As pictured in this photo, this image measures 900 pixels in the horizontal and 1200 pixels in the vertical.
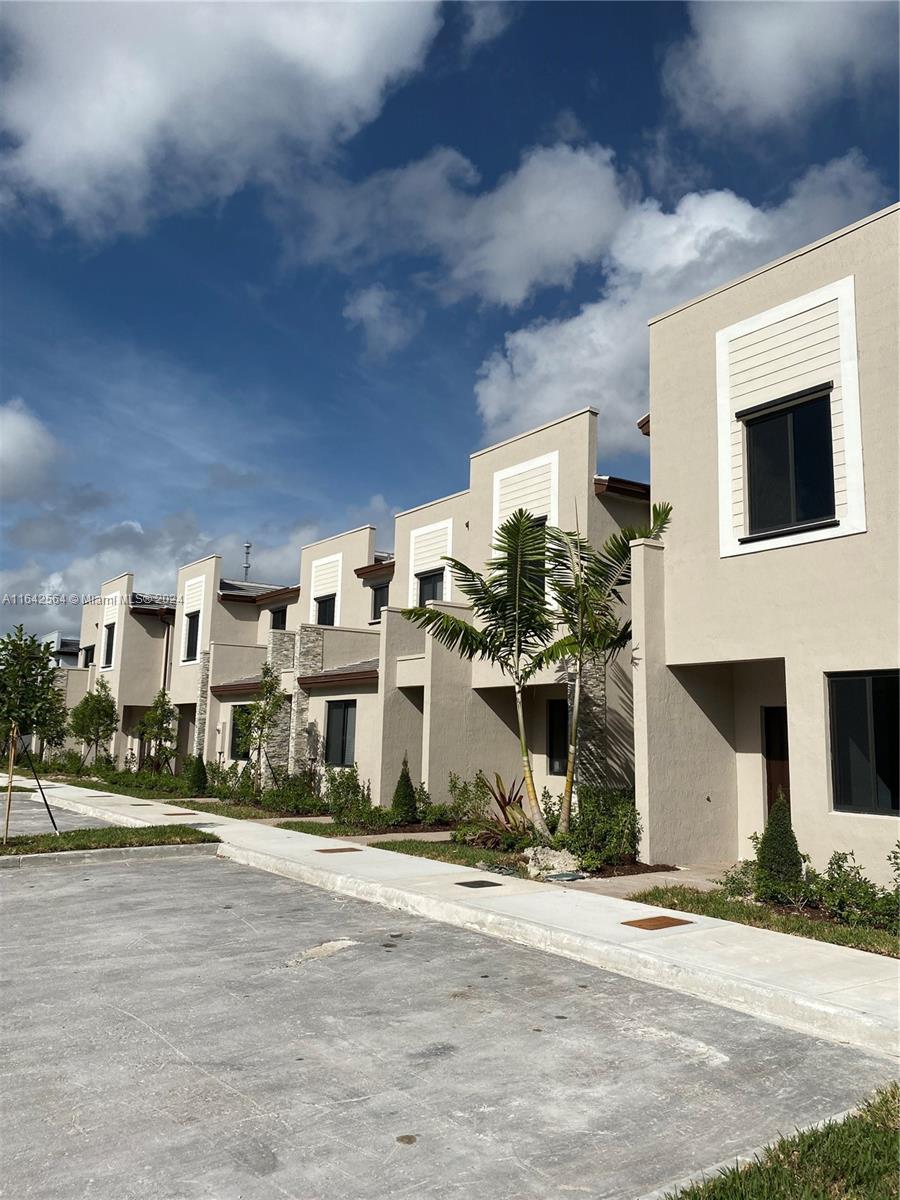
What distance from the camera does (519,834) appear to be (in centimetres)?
1532

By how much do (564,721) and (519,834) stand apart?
449cm

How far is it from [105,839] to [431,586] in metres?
11.0

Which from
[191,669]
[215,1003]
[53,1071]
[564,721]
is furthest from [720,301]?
[191,669]

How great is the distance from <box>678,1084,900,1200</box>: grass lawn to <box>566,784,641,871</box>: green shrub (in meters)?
8.66

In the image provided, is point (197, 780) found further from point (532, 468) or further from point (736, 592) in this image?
point (736, 592)

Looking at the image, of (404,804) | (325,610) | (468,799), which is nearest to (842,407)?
(468,799)

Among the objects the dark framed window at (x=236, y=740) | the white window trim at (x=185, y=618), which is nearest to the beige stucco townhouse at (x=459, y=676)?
the dark framed window at (x=236, y=740)

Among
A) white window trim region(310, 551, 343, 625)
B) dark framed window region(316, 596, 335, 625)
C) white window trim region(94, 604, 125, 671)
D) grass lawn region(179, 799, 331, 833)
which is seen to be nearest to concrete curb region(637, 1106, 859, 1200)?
grass lawn region(179, 799, 331, 833)

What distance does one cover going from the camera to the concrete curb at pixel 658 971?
6387mm

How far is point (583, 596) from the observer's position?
1448 centimetres

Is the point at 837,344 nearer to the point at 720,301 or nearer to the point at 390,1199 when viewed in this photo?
the point at 720,301

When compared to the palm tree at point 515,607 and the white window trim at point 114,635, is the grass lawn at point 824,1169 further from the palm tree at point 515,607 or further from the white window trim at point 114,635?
the white window trim at point 114,635

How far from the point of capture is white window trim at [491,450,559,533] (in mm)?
18531

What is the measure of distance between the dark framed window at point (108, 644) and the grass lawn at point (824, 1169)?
3846 centimetres
